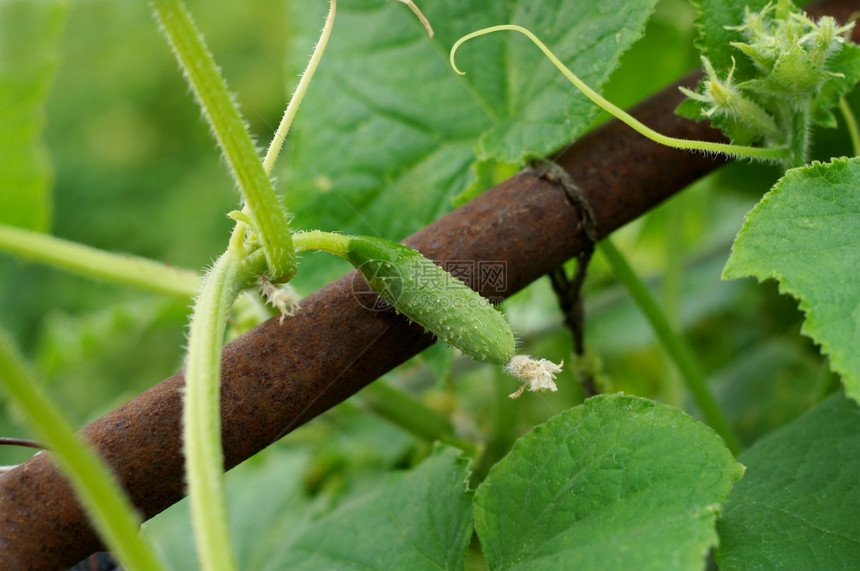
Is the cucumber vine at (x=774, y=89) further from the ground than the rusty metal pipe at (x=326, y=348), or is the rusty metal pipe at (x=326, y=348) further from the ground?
the cucumber vine at (x=774, y=89)

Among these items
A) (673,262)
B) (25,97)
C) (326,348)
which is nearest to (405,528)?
(326,348)

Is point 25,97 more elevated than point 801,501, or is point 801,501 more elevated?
point 25,97

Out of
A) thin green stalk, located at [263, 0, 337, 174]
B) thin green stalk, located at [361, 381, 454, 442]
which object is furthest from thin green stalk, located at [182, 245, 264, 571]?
thin green stalk, located at [361, 381, 454, 442]

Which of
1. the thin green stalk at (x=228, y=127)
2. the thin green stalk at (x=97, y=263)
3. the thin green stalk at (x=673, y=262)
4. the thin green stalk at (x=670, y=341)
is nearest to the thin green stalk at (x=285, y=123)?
the thin green stalk at (x=228, y=127)

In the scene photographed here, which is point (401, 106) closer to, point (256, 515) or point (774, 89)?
point (774, 89)

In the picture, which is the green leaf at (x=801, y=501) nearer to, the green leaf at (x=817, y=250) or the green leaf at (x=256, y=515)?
the green leaf at (x=817, y=250)
